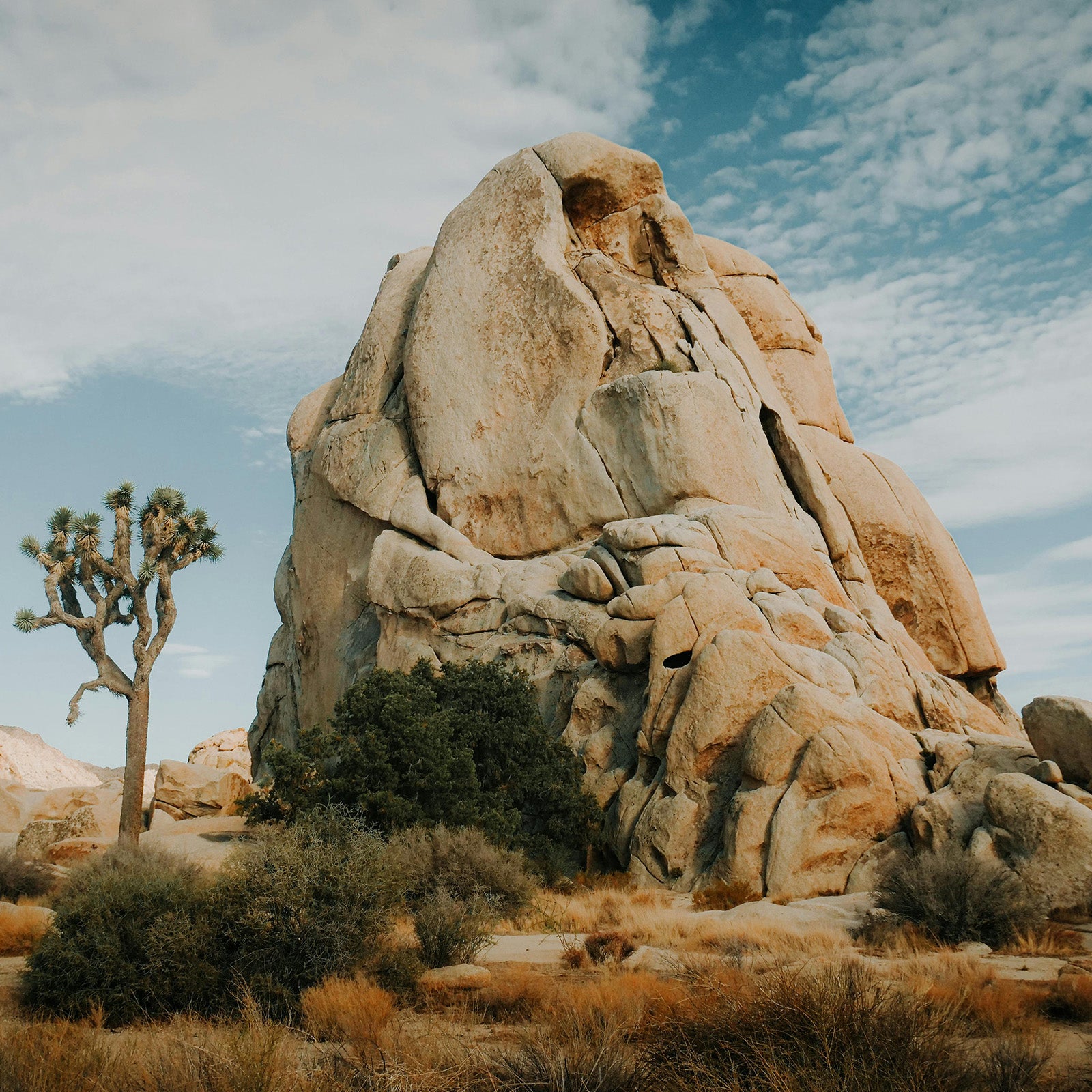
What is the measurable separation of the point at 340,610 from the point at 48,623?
9.52 metres

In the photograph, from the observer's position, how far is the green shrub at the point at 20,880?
733 inches

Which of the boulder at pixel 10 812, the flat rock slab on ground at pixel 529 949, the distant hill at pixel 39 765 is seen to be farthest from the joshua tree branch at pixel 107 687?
the distant hill at pixel 39 765

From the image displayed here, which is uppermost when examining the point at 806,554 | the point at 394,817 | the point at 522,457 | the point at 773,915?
the point at 522,457

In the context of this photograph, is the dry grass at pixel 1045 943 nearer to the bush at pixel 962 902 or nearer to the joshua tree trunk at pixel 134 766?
the bush at pixel 962 902

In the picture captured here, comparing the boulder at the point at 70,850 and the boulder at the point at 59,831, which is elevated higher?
the boulder at the point at 59,831

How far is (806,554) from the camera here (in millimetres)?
26156

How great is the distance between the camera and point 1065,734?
51.1ft

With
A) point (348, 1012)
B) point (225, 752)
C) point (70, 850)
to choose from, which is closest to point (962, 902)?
point (348, 1012)

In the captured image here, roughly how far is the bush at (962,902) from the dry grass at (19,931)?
37.2ft

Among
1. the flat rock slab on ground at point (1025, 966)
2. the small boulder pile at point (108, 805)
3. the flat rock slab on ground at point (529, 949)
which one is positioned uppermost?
the small boulder pile at point (108, 805)

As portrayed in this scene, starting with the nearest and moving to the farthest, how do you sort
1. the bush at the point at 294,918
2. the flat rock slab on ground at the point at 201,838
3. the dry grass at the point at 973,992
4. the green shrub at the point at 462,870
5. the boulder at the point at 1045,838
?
the dry grass at the point at 973,992 < the bush at the point at 294,918 < the boulder at the point at 1045,838 < the green shrub at the point at 462,870 < the flat rock slab on ground at the point at 201,838

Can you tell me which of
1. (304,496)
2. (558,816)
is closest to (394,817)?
(558,816)

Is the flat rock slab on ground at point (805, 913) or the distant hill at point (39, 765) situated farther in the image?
the distant hill at point (39, 765)

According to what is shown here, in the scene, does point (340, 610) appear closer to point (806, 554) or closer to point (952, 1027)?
point (806, 554)
